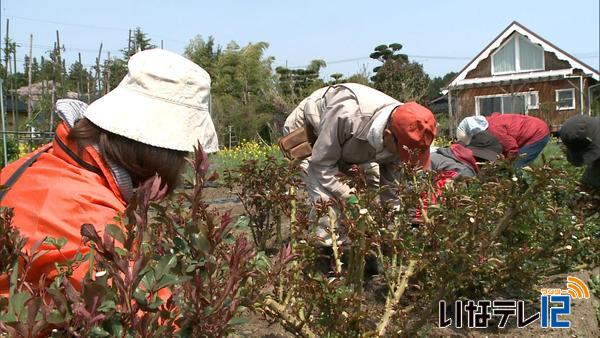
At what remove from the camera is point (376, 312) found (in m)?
2.22

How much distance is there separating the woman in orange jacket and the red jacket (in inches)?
151

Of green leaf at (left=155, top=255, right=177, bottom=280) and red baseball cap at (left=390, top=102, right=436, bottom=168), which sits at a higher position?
red baseball cap at (left=390, top=102, right=436, bottom=168)

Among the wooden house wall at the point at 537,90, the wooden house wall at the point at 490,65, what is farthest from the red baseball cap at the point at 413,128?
the wooden house wall at the point at 490,65

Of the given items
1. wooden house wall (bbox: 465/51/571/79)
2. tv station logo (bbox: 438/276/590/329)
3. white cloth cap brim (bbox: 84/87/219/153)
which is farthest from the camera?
wooden house wall (bbox: 465/51/571/79)

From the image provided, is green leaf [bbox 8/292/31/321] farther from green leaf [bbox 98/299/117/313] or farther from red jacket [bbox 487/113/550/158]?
red jacket [bbox 487/113/550/158]

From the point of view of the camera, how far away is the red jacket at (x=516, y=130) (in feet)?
15.6

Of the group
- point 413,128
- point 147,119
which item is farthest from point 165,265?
point 413,128

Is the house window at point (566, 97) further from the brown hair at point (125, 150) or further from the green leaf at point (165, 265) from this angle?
the green leaf at point (165, 265)

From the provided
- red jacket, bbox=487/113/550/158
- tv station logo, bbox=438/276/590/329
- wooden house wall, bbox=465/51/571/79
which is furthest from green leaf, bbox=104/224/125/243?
wooden house wall, bbox=465/51/571/79

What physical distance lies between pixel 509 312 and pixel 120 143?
235 centimetres

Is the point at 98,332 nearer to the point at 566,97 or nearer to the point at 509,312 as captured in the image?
the point at 509,312

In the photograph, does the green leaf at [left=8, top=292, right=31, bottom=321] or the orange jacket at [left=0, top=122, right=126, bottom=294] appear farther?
the orange jacket at [left=0, top=122, right=126, bottom=294]

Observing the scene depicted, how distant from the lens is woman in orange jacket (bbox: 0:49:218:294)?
1.21m

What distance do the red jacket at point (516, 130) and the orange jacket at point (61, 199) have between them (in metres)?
3.98
